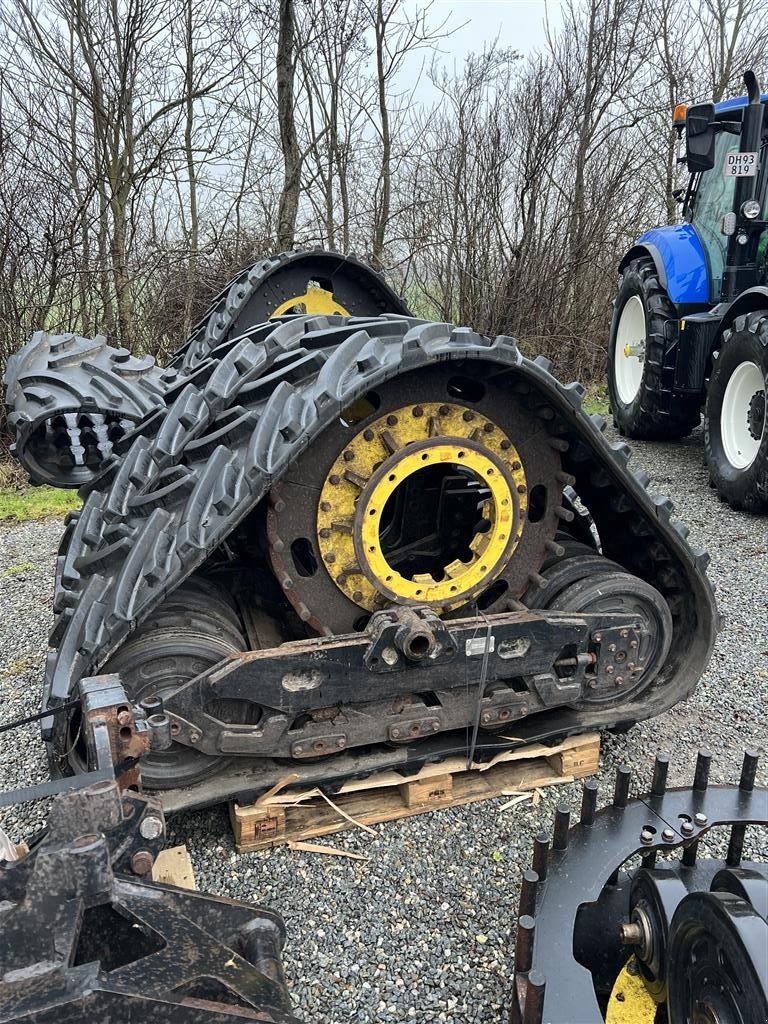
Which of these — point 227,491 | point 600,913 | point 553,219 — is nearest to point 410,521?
point 227,491

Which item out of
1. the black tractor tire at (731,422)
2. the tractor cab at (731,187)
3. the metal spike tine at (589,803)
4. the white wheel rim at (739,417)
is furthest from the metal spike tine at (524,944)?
the tractor cab at (731,187)

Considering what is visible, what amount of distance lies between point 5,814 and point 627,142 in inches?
430

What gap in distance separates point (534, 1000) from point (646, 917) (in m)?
0.42

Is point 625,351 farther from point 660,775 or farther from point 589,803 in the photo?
point 589,803

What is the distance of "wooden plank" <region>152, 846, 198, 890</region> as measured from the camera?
2113mm

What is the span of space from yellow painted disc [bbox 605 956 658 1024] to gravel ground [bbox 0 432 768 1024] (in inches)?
10.4

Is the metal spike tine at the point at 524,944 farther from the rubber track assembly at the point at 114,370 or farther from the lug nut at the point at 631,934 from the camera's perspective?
the rubber track assembly at the point at 114,370

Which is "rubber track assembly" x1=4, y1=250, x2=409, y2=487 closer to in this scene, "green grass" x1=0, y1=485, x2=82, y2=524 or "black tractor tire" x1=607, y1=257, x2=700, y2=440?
"green grass" x1=0, y1=485, x2=82, y2=524

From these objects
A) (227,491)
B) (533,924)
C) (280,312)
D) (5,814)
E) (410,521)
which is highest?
(280,312)

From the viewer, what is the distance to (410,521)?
296 cm

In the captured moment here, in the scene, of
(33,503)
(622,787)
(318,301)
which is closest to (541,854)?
(622,787)

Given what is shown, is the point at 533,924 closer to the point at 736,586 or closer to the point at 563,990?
the point at 563,990

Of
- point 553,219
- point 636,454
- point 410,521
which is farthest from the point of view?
point 553,219

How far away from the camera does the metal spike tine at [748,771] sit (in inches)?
80.8
